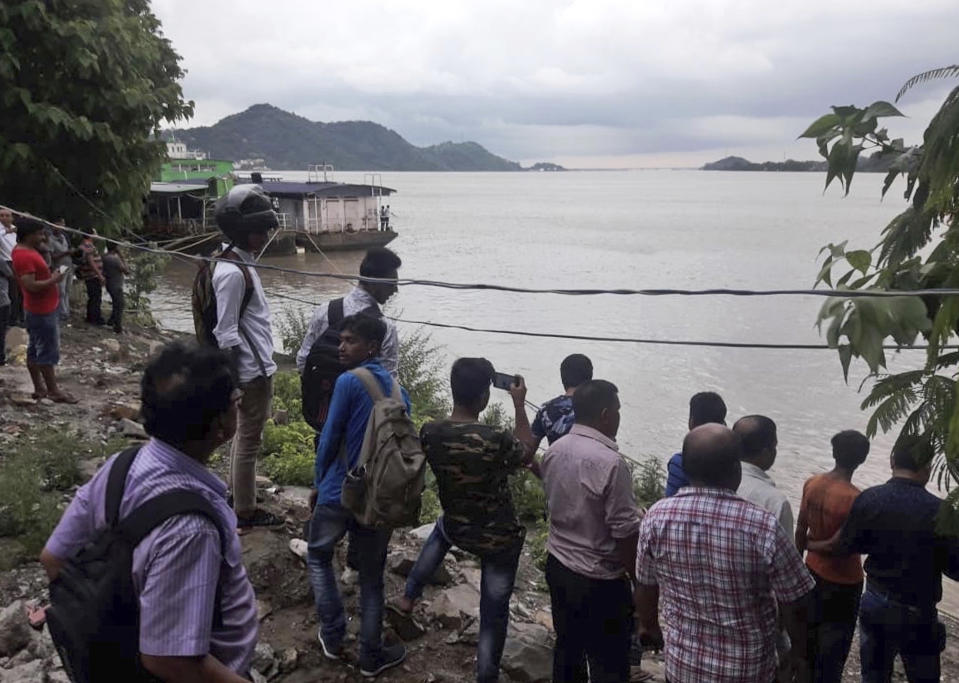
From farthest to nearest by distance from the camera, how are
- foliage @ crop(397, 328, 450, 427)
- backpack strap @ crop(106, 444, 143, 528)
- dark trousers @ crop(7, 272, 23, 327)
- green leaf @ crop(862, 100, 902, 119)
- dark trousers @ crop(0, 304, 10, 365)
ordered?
1. foliage @ crop(397, 328, 450, 427)
2. dark trousers @ crop(7, 272, 23, 327)
3. dark trousers @ crop(0, 304, 10, 365)
4. green leaf @ crop(862, 100, 902, 119)
5. backpack strap @ crop(106, 444, 143, 528)

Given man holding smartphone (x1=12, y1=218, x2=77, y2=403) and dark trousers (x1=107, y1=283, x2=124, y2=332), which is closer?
man holding smartphone (x1=12, y1=218, x2=77, y2=403)

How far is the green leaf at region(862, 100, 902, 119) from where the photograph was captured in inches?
82.9

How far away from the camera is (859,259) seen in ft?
6.07

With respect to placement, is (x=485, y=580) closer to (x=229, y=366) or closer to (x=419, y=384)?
(x=229, y=366)

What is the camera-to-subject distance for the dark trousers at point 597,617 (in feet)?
10.4

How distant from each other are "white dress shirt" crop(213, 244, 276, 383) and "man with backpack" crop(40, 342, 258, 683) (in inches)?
77.4

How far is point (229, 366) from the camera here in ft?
6.44

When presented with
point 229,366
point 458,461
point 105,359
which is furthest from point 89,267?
point 229,366

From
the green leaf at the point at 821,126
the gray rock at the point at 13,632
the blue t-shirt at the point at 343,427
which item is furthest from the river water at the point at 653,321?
the gray rock at the point at 13,632

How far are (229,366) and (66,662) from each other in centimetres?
76

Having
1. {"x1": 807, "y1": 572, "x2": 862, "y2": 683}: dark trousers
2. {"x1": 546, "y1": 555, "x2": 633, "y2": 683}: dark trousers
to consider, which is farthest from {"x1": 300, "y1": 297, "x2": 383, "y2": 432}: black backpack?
{"x1": 807, "y1": 572, "x2": 862, "y2": 683}: dark trousers

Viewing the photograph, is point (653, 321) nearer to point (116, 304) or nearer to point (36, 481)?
point (116, 304)

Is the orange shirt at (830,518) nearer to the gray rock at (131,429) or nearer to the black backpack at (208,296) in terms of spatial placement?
the black backpack at (208,296)

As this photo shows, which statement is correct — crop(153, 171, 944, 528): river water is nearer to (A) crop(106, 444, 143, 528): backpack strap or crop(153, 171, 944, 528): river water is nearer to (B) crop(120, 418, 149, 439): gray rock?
(A) crop(106, 444, 143, 528): backpack strap
